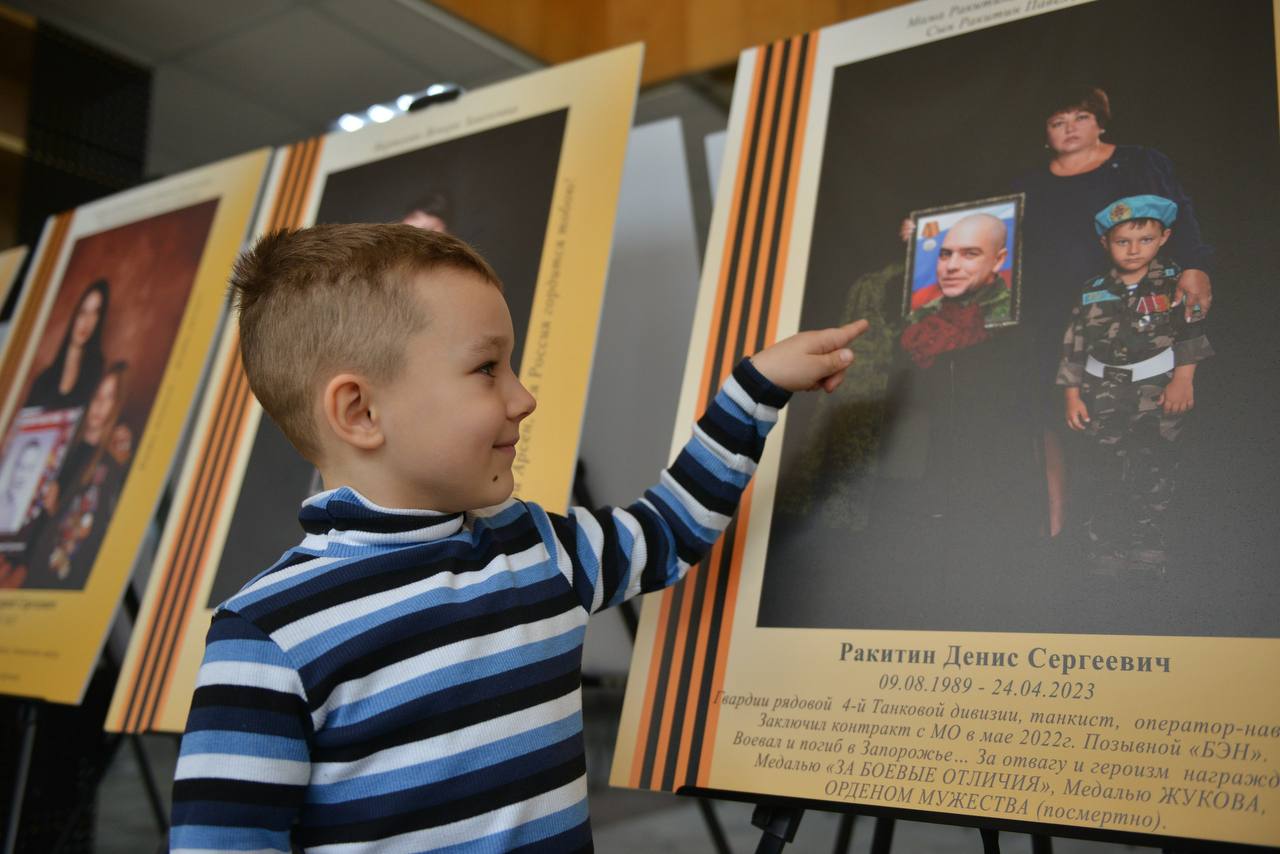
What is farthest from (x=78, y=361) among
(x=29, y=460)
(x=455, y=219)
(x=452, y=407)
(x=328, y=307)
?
(x=452, y=407)

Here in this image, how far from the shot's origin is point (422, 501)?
37.3 inches

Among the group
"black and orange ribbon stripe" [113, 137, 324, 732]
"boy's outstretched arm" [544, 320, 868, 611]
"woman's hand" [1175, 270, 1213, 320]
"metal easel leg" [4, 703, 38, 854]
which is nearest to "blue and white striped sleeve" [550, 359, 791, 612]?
"boy's outstretched arm" [544, 320, 868, 611]

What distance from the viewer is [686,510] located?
1099 millimetres

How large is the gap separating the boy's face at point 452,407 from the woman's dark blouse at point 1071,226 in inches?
18.9

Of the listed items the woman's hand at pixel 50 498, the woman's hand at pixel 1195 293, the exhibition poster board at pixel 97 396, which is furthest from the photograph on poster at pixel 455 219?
the woman's hand at pixel 1195 293

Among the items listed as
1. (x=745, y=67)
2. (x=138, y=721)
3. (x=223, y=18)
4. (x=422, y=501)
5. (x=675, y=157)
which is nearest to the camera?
(x=422, y=501)

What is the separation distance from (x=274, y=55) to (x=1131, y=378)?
325 cm

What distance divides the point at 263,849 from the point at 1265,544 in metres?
0.80

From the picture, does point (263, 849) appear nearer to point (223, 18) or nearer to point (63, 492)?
point (63, 492)

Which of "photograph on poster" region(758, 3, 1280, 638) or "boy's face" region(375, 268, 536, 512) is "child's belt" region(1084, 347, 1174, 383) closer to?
"photograph on poster" region(758, 3, 1280, 638)

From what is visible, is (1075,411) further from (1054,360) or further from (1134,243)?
(1134,243)

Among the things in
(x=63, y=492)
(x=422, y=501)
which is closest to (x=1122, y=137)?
(x=422, y=501)

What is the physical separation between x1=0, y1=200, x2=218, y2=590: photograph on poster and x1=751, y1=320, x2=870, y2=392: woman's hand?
1197mm

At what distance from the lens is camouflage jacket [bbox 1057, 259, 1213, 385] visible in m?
0.94
